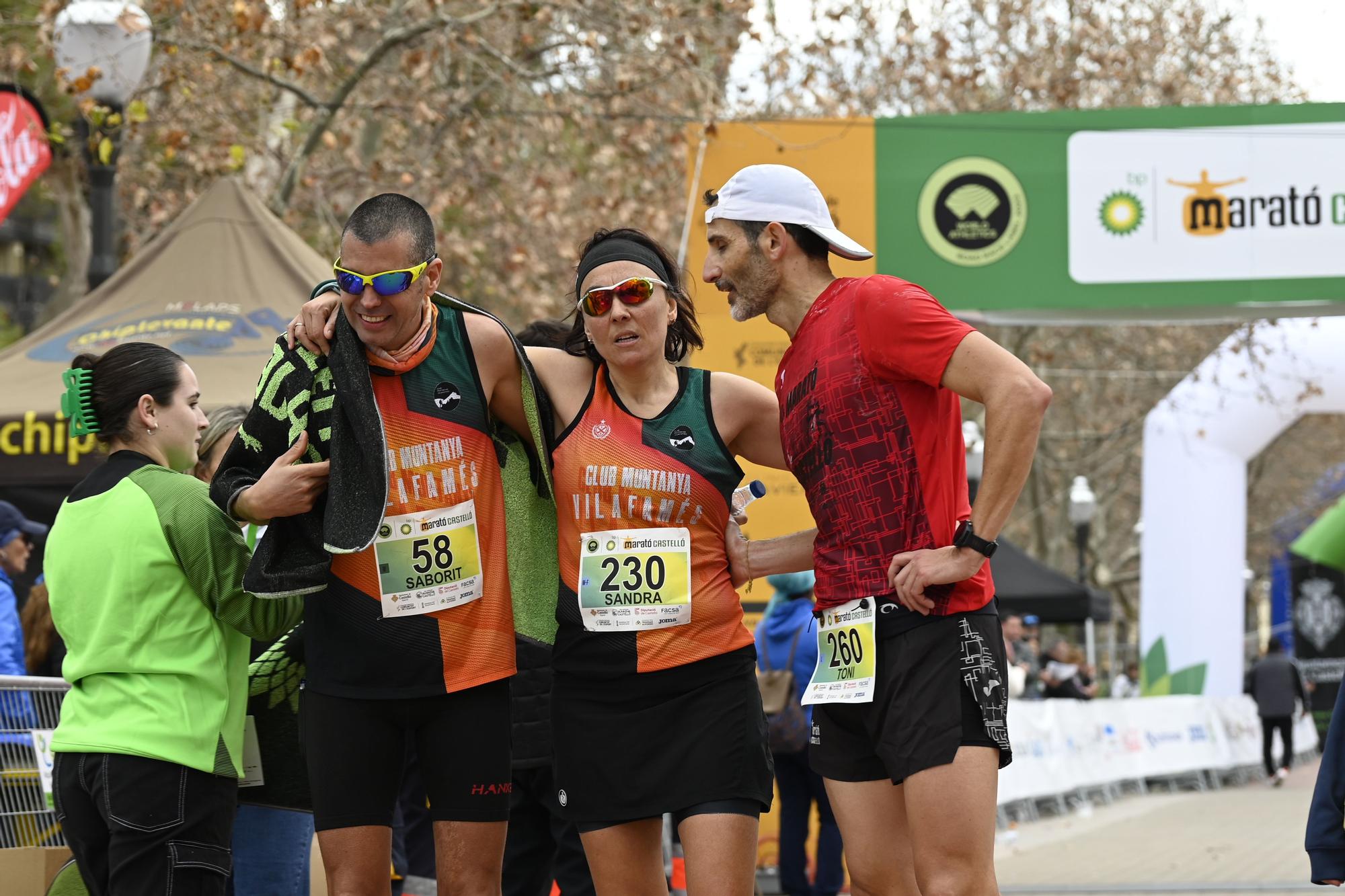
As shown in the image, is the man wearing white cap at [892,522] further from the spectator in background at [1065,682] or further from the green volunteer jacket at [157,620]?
the spectator in background at [1065,682]

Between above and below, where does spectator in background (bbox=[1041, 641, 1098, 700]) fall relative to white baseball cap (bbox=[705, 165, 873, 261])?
below

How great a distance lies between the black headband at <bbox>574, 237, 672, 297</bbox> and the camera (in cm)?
424

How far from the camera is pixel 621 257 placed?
4.23 meters

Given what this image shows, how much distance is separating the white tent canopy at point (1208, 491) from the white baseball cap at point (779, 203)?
14.7 meters

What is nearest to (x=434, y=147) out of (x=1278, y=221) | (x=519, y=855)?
(x=1278, y=221)

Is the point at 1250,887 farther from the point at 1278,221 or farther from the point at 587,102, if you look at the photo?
the point at 587,102

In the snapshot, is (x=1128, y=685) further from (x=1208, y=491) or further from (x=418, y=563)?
(x=418, y=563)

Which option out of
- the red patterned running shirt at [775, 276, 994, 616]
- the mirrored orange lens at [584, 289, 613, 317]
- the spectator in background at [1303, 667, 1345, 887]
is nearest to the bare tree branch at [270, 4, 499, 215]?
the mirrored orange lens at [584, 289, 613, 317]

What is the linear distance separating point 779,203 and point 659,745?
1.36 meters

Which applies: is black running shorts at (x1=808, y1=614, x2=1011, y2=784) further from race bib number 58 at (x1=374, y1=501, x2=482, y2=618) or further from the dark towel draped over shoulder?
race bib number 58 at (x1=374, y1=501, x2=482, y2=618)

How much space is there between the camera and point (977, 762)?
147 inches

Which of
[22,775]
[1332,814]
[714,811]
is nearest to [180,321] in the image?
[22,775]

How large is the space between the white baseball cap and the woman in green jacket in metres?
1.51

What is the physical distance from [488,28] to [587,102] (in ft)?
3.57
